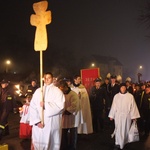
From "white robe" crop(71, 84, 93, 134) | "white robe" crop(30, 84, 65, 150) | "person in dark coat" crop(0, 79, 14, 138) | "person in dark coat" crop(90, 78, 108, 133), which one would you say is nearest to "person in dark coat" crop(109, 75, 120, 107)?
"person in dark coat" crop(90, 78, 108, 133)

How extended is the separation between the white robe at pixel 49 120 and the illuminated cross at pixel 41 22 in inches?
39.7

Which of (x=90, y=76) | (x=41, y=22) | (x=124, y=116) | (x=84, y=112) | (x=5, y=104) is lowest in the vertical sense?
(x=124, y=116)

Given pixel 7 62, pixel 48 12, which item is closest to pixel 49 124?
pixel 48 12

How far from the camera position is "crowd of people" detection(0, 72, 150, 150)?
5.93m

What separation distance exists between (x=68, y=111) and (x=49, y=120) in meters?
1.55

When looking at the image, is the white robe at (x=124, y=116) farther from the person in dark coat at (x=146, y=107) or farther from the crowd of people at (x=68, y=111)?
the person in dark coat at (x=146, y=107)

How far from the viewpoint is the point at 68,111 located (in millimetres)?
7410

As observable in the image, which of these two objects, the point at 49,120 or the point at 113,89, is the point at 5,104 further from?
the point at 113,89

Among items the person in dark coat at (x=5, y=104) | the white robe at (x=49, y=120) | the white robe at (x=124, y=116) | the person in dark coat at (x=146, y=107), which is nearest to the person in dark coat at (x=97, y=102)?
the person in dark coat at (x=146, y=107)

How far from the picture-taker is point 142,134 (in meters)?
10.4

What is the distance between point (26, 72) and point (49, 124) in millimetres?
33378

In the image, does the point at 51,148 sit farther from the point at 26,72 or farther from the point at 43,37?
the point at 26,72

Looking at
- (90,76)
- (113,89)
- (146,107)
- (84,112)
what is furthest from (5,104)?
(146,107)

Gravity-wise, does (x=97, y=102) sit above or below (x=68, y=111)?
above
